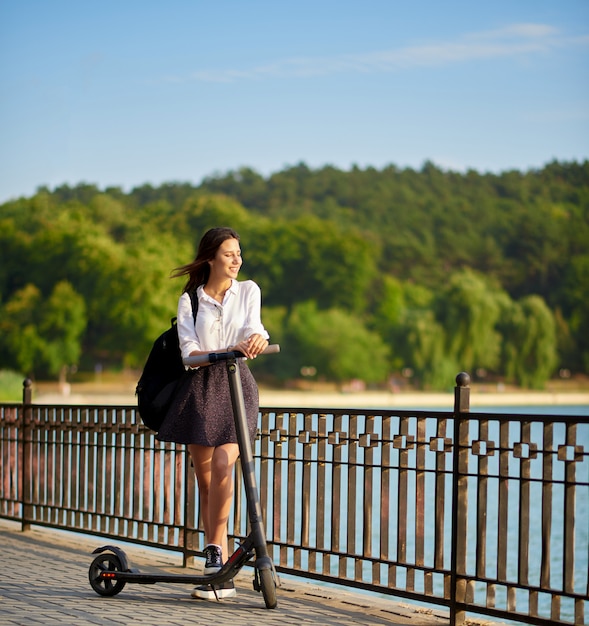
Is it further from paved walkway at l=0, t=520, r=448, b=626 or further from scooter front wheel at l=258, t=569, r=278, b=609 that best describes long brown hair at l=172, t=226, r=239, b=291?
paved walkway at l=0, t=520, r=448, b=626

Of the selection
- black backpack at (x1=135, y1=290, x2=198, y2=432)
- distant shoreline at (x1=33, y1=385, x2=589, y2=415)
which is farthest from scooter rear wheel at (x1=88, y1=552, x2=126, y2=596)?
distant shoreline at (x1=33, y1=385, x2=589, y2=415)

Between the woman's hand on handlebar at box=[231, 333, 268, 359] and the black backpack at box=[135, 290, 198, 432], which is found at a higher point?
the woman's hand on handlebar at box=[231, 333, 268, 359]

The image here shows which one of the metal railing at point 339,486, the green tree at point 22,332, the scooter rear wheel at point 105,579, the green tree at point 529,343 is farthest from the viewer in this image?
the green tree at point 529,343

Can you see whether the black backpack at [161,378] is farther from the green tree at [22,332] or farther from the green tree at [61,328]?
the green tree at [61,328]

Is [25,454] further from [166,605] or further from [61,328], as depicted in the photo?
[61,328]

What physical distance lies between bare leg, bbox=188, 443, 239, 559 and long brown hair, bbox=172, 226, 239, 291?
2.68 feet

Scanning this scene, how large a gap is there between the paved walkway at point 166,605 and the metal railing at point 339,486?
15 centimetres

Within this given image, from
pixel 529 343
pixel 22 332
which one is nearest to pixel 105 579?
pixel 22 332

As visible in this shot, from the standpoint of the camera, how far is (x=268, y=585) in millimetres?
5312

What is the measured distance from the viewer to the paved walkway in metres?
5.28

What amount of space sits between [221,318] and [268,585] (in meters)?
1.30

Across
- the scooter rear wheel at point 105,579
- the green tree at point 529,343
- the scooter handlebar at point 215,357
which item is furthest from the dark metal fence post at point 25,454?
the green tree at point 529,343

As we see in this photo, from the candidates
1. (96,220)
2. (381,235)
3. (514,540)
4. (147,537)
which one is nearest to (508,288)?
(381,235)

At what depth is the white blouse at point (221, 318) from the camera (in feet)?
18.2
